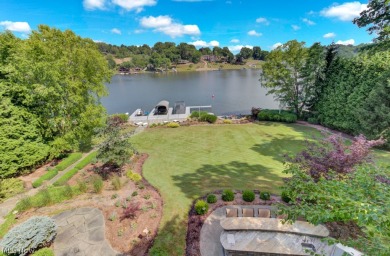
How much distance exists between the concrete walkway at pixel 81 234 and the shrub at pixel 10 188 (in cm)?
421

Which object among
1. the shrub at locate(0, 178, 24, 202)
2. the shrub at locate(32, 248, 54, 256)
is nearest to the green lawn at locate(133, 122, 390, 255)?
the shrub at locate(32, 248, 54, 256)

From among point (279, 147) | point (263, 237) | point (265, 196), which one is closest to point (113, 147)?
point (265, 196)

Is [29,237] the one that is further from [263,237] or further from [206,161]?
[206,161]

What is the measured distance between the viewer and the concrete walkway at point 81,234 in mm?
7477

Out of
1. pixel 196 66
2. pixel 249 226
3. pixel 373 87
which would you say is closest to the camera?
pixel 249 226

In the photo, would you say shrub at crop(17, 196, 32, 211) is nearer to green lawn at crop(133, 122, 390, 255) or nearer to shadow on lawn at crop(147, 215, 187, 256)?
green lawn at crop(133, 122, 390, 255)

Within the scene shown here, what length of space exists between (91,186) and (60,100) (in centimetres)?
667

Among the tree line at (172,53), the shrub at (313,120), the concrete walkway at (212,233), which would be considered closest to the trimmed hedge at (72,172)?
the concrete walkway at (212,233)

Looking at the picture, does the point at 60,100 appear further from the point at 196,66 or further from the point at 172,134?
the point at 196,66

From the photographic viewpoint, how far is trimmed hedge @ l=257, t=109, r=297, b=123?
24156 mm

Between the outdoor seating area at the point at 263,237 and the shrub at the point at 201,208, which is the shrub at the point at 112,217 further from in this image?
the outdoor seating area at the point at 263,237

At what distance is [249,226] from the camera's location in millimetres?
7418

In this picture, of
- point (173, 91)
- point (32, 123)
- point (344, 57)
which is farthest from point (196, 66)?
point (32, 123)

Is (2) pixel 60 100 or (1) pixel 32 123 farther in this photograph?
(2) pixel 60 100
